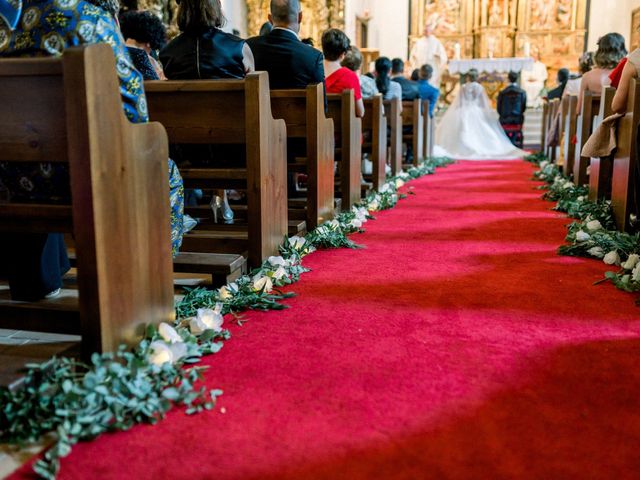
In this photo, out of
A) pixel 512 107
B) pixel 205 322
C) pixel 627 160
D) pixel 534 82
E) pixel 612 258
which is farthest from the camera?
pixel 534 82

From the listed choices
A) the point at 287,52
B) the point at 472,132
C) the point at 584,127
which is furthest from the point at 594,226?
the point at 472,132

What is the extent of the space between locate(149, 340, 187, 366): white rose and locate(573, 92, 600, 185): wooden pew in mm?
4037

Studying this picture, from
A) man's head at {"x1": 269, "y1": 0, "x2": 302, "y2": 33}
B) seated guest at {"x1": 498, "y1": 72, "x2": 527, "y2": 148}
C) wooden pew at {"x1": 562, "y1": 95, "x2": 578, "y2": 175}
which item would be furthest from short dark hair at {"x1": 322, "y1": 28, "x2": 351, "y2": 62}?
seated guest at {"x1": 498, "y1": 72, "x2": 527, "y2": 148}

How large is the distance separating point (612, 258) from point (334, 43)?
2989mm

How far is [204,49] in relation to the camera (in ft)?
10.5

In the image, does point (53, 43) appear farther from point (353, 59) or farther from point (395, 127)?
point (395, 127)

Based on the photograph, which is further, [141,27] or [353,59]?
[353,59]

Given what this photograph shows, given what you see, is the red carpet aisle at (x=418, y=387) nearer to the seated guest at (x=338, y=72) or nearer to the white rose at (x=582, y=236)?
the white rose at (x=582, y=236)

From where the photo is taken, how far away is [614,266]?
9.64 feet

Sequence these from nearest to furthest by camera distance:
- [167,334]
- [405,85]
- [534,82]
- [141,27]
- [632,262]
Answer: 1. [167,334]
2. [632,262]
3. [141,27]
4. [405,85]
5. [534,82]

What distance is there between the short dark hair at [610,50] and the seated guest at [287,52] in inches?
100

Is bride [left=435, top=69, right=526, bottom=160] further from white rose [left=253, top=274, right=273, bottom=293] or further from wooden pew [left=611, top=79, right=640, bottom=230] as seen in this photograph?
white rose [left=253, top=274, right=273, bottom=293]

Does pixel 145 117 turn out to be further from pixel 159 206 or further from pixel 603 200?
pixel 603 200

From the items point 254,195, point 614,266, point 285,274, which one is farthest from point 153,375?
point 614,266
